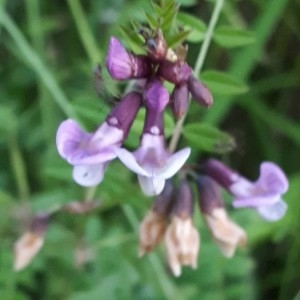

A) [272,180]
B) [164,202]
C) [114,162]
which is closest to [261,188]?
[272,180]

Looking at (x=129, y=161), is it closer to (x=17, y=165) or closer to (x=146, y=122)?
(x=146, y=122)

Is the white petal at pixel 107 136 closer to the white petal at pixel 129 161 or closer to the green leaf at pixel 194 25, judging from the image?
the white petal at pixel 129 161

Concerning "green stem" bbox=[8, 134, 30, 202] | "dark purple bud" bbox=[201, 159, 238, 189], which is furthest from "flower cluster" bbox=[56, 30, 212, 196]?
"green stem" bbox=[8, 134, 30, 202]

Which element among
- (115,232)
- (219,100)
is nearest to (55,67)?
(219,100)

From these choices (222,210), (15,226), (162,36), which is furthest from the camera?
(15,226)

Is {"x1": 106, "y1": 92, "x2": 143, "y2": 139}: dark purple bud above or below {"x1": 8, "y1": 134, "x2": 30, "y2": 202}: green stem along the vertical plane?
above

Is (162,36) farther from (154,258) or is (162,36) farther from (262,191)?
(154,258)

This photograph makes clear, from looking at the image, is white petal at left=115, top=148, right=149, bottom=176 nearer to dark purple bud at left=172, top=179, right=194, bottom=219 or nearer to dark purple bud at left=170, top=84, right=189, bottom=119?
dark purple bud at left=170, top=84, right=189, bottom=119
